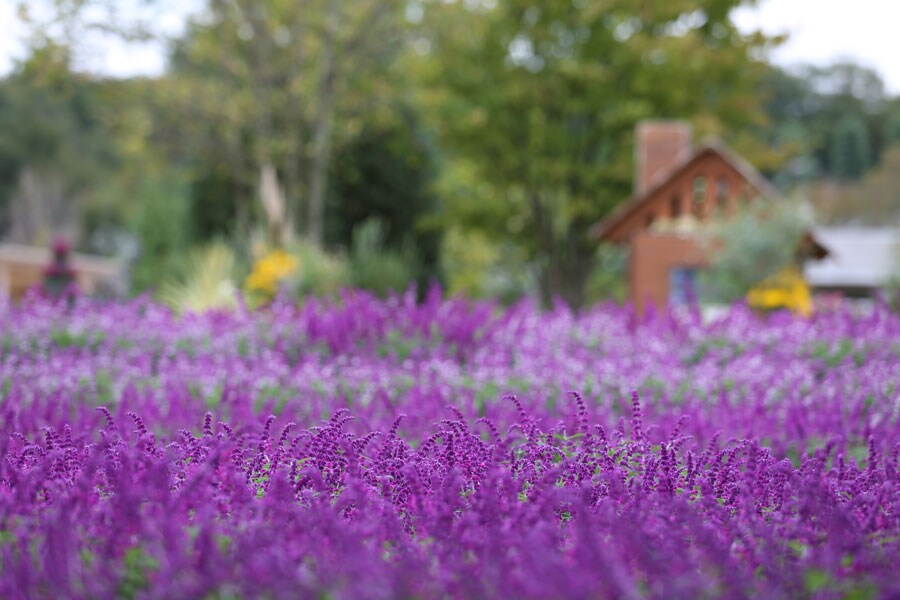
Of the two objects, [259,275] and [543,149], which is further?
[543,149]

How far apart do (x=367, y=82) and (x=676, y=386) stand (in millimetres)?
16792

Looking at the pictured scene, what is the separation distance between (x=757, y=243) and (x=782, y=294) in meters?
0.97

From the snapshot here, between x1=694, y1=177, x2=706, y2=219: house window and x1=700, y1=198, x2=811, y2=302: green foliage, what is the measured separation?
79.2 inches

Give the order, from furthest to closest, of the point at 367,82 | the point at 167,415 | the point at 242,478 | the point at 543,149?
the point at 543,149 < the point at 367,82 < the point at 167,415 < the point at 242,478

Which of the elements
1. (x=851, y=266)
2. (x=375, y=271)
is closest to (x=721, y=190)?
(x=375, y=271)

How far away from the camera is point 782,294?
1248 cm

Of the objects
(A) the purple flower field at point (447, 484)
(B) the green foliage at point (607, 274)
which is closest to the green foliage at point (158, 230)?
(B) the green foliage at point (607, 274)

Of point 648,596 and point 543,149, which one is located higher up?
point 543,149

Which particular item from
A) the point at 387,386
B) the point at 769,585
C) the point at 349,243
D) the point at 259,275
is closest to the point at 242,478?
the point at 769,585

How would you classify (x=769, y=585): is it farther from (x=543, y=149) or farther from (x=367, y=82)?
(x=543, y=149)

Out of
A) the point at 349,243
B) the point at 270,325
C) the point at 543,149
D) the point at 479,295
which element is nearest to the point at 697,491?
the point at 270,325

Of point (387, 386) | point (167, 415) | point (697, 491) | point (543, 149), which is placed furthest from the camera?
point (543, 149)

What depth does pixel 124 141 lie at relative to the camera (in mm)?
22219

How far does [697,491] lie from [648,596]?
1.13 meters
